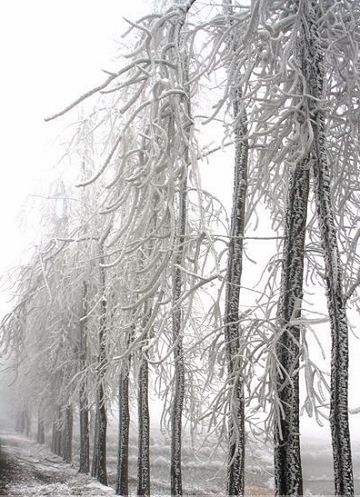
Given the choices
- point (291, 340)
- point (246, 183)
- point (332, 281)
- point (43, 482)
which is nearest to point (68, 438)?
point (43, 482)

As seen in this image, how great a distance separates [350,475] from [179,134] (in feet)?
8.96

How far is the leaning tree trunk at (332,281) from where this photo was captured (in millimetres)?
3484

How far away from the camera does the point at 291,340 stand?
430 centimetres

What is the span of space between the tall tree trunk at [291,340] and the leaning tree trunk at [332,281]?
0.31 m

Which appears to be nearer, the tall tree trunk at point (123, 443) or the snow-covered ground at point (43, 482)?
the snow-covered ground at point (43, 482)

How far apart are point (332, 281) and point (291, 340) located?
2.63 feet

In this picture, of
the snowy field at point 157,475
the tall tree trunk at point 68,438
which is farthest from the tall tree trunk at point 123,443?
the tall tree trunk at point 68,438

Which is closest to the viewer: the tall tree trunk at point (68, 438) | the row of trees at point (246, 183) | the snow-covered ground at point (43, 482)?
the row of trees at point (246, 183)

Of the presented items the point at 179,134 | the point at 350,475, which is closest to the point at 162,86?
the point at 179,134

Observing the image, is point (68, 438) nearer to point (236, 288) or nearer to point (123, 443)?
point (123, 443)

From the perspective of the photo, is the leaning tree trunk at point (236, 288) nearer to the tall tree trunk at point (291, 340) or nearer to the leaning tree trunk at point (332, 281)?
the tall tree trunk at point (291, 340)

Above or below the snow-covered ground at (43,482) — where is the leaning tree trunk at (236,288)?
above

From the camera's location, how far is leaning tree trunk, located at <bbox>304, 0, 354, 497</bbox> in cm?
348

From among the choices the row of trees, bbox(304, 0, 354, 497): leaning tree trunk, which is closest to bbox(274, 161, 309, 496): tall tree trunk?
the row of trees
